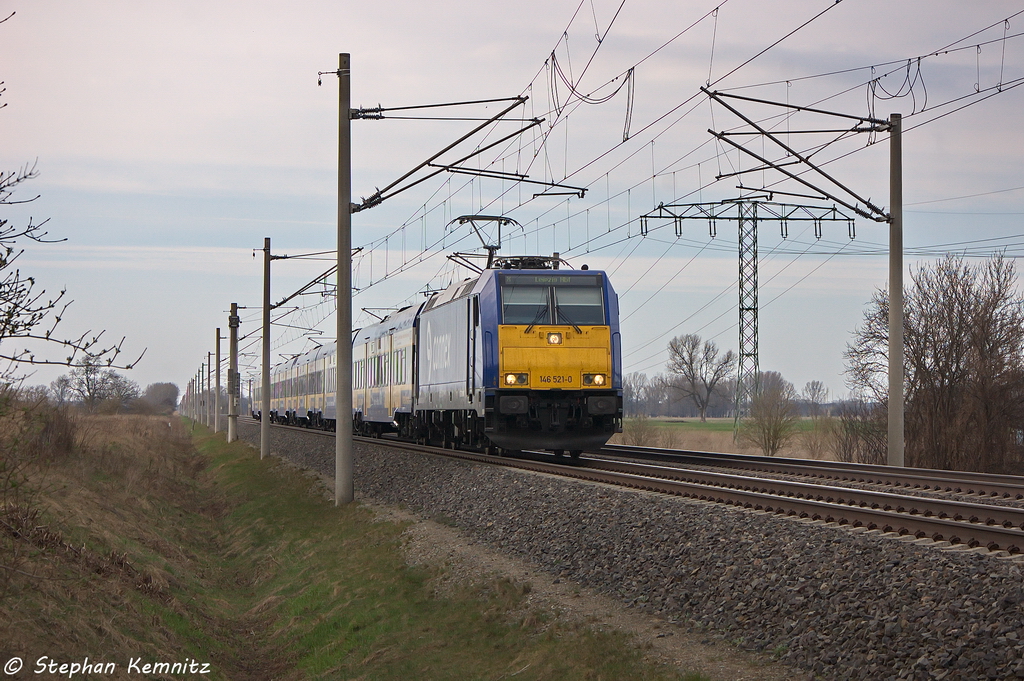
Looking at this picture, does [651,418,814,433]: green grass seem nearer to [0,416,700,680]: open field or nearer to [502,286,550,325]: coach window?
[502,286,550,325]: coach window

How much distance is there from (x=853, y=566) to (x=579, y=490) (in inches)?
241

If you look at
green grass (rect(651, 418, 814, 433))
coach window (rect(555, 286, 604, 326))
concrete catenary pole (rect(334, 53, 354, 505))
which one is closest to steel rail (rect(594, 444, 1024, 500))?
coach window (rect(555, 286, 604, 326))

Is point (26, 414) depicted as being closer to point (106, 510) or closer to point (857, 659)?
point (857, 659)

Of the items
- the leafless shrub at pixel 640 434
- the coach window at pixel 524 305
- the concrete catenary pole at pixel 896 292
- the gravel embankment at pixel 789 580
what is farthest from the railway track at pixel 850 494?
the leafless shrub at pixel 640 434

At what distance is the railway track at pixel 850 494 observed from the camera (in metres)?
9.17

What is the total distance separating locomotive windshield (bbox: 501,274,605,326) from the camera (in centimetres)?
2012

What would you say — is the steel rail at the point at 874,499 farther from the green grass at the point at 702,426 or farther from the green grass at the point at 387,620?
the green grass at the point at 702,426

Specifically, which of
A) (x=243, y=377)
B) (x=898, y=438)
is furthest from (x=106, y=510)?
(x=243, y=377)

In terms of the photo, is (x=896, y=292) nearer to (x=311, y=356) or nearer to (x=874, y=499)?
(x=874, y=499)

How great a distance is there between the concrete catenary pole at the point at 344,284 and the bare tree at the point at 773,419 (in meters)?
17.3

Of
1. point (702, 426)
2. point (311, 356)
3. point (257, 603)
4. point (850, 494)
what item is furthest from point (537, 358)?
point (702, 426)

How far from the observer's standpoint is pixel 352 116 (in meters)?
18.7

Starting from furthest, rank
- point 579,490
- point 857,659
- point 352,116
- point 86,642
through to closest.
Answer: point 352,116 → point 579,490 → point 86,642 → point 857,659

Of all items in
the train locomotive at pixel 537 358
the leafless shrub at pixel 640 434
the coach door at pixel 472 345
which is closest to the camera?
the train locomotive at pixel 537 358
